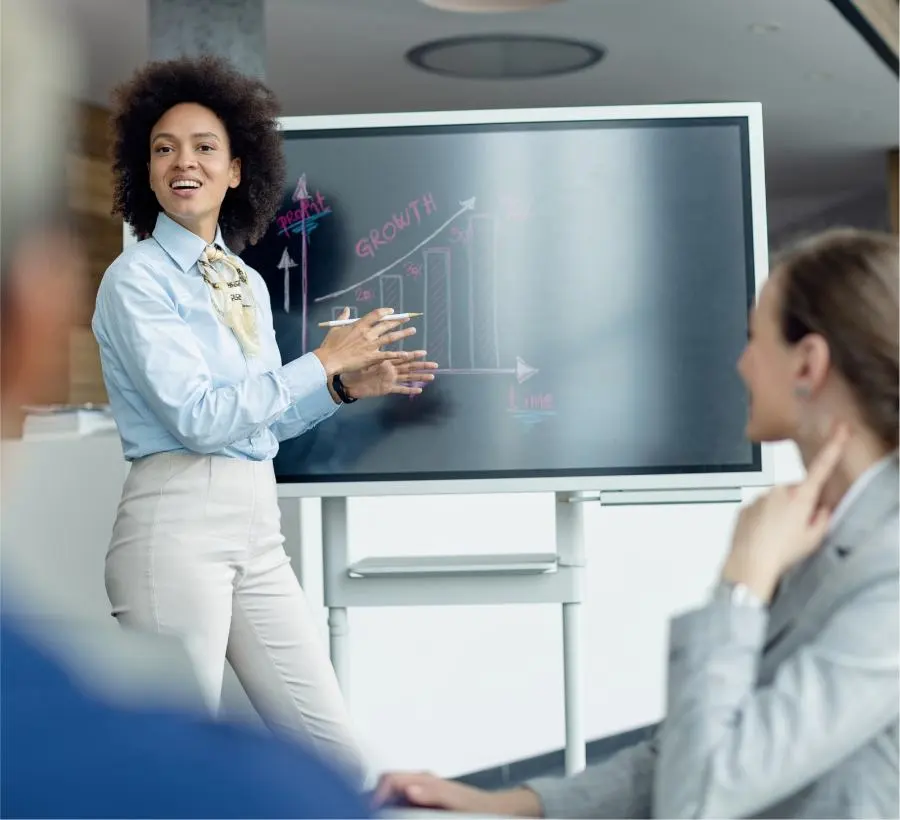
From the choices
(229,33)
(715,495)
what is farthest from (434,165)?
(229,33)

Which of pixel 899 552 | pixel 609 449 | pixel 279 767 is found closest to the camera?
pixel 279 767

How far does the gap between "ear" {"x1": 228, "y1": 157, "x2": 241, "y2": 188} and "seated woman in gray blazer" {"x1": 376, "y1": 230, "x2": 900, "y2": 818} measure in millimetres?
1404

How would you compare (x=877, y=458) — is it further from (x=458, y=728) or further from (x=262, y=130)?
(x=458, y=728)

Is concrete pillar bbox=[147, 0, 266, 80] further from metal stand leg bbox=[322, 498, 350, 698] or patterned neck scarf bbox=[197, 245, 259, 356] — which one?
patterned neck scarf bbox=[197, 245, 259, 356]

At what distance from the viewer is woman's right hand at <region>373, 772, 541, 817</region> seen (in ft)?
3.67

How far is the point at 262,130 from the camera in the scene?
236 cm

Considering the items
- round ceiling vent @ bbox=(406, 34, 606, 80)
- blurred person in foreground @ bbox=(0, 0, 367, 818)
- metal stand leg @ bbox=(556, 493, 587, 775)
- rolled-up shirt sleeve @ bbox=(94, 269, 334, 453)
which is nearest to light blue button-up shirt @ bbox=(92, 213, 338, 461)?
rolled-up shirt sleeve @ bbox=(94, 269, 334, 453)

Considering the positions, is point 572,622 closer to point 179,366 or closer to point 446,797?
point 179,366

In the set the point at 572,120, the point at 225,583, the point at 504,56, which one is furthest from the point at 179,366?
the point at 504,56

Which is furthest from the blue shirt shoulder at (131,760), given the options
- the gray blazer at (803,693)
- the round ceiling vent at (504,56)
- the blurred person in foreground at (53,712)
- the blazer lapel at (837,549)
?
the round ceiling vent at (504,56)

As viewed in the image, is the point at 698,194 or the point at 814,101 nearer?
the point at 698,194

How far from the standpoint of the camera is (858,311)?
3.42ft

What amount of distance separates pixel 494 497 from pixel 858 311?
287 centimetres

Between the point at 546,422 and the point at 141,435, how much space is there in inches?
44.8
